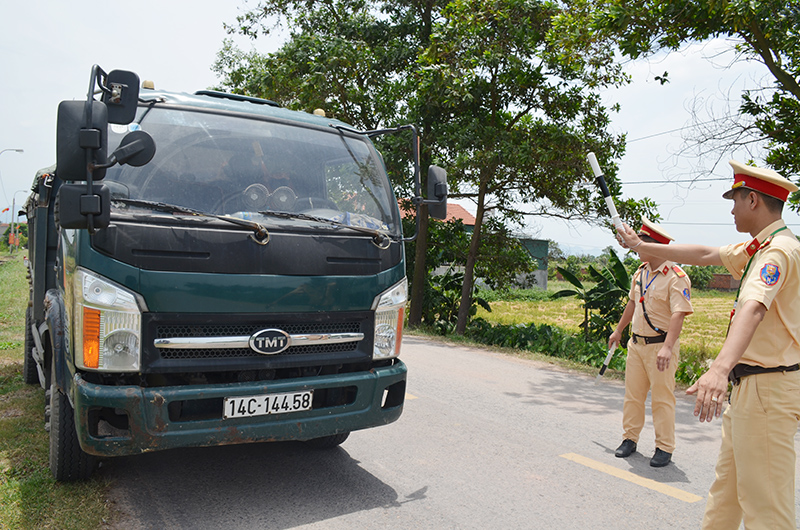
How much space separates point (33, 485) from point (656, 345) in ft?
15.0

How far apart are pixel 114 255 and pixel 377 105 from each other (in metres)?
12.6

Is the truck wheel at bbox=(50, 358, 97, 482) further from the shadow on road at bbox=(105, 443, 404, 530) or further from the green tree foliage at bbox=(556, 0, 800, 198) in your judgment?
the green tree foliage at bbox=(556, 0, 800, 198)

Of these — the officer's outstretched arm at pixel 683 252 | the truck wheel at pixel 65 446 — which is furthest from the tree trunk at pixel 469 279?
the truck wheel at pixel 65 446

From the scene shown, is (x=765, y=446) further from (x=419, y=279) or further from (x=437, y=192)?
(x=419, y=279)

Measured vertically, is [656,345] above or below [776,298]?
below

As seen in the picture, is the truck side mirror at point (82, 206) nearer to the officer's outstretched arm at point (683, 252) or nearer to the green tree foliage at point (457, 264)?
the officer's outstretched arm at point (683, 252)

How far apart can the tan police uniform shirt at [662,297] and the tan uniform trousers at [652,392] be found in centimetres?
16

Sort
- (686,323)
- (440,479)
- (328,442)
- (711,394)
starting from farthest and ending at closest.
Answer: (686,323)
(328,442)
(440,479)
(711,394)

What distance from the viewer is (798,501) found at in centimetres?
418

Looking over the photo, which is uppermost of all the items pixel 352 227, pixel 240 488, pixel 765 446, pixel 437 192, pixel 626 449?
pixel 437 192

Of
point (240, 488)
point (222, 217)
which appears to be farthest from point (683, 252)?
point (240, 488)

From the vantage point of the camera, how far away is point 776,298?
118 inches

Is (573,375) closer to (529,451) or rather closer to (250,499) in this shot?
(529,451)

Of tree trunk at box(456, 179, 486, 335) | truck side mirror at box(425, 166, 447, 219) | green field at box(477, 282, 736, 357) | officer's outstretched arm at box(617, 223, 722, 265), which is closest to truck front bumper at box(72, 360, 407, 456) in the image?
truck side mirror at box(425, 166, 447, 219)
